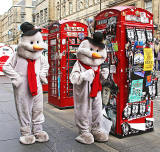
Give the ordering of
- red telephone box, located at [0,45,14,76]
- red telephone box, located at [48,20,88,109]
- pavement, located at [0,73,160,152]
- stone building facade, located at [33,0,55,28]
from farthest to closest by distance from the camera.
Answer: stone building facade, located at [33,0,55,28] → red telephone box, located at [0,45,14,76] → red telephone box, located at [48,20,88,109] → pavement, located at [0,73,160,152]

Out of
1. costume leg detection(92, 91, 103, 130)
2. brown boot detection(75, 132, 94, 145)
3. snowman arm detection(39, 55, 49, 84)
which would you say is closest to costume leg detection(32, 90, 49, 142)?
snowman arm detection(39, 55, 49, 84)

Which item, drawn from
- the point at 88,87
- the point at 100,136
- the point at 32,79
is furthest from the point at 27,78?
the point at 100,136

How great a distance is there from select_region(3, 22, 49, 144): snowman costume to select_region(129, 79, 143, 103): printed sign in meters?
1.63

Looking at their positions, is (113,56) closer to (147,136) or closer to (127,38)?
(127,38)

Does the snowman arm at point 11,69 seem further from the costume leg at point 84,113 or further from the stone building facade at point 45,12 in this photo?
the stone building facade at point 45,12

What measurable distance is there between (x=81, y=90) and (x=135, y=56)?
1.13 m

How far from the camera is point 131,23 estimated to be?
434 centimetres

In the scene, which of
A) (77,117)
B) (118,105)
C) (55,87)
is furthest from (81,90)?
(55,87)

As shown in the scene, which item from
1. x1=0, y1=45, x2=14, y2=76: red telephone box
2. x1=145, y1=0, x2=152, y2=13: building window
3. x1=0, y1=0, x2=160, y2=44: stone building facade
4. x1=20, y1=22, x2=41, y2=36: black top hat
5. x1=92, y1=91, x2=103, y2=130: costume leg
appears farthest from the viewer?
x1=145, y1=0, x2=152, y2=13: building window

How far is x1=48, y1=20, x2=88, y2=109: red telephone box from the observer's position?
680 cm

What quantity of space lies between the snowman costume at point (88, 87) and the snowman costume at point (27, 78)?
0.65 m

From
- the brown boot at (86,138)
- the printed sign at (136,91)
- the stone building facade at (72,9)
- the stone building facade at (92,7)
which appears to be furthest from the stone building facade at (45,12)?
the brown boot at (86,138)

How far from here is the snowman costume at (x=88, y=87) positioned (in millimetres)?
4148

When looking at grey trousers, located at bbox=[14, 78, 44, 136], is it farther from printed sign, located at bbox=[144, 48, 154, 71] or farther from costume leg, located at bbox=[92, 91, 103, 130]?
printed sign, located at bbox=[144, 48, 154, 71]
